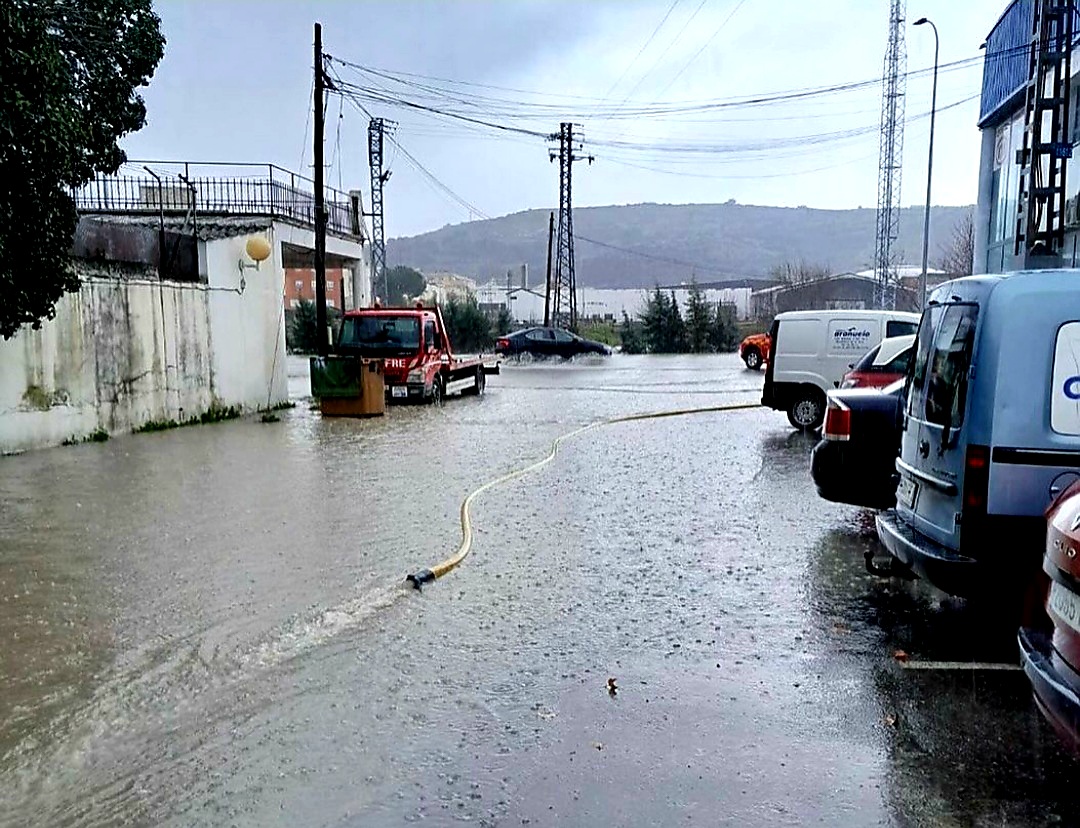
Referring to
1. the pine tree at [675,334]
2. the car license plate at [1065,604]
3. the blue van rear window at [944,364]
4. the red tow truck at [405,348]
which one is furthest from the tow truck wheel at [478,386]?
the pine tree at [675,334]

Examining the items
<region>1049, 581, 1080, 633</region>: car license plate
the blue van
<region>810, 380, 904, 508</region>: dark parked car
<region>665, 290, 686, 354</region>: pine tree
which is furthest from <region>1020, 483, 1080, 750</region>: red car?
<region>665, 290, 686, 354</region>: pine tree

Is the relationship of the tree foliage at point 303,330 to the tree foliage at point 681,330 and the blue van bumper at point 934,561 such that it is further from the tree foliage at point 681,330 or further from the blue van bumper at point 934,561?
the blue van bumper at point 934,561

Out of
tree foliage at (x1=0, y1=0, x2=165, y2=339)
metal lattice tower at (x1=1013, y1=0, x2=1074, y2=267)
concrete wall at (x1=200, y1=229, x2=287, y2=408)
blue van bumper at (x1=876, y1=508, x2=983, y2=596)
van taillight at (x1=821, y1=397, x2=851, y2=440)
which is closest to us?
blue van bumper at (x1=876, y1=508, x2=983, y2=596)

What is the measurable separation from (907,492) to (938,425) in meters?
0.66

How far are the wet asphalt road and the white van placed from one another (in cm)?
578

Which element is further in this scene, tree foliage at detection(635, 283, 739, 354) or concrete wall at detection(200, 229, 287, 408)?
tree foliage at detection(635, 283, 739, 354)

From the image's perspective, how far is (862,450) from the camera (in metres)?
7.51

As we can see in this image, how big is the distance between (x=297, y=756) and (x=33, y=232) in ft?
30.2

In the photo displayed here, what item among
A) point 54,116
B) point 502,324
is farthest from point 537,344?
point 54,116

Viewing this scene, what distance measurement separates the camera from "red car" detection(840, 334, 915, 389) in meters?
13.1

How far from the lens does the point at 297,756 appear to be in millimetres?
4316

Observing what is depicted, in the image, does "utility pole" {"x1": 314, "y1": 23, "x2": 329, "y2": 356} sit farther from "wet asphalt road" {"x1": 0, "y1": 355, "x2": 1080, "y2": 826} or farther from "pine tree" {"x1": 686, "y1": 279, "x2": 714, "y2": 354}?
"pine tree" {"x1": 686, "y1": 279, "x2": 714, "y2": 354}

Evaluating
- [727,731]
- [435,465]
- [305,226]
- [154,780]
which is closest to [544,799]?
[727,731]

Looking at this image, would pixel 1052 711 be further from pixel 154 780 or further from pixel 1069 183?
pixel 1069 183
